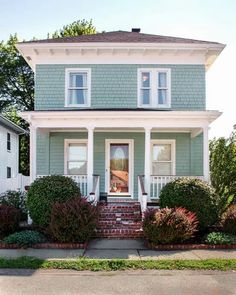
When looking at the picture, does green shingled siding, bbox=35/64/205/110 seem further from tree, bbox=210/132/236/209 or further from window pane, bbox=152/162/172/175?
window pane, bbox=152/162/172/175

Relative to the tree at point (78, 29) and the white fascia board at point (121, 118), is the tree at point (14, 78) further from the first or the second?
the white fascia board at point (121, 118)

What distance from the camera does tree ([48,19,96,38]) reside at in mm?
34250

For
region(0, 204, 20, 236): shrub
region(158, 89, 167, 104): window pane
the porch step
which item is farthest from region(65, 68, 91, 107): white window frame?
region(0, 204, 20, 236): shrub

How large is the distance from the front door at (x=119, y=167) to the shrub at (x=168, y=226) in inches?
208

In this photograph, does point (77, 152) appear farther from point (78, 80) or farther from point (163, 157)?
point (163, 157)

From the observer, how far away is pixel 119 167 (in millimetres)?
17219

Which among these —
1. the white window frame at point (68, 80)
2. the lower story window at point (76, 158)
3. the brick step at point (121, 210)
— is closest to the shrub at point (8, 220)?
the brick step at point (121, 210)

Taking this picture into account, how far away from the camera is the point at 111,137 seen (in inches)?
676

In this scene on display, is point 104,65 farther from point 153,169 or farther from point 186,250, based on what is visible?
point 186,250

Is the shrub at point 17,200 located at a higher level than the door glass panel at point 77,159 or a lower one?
lower

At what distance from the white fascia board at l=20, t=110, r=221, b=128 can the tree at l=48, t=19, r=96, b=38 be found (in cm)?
2035

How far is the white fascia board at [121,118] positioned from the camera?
1487 centimetres

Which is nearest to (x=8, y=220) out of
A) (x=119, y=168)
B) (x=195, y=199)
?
(x=119, y=168)

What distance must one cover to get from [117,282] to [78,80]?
11.0 meters
